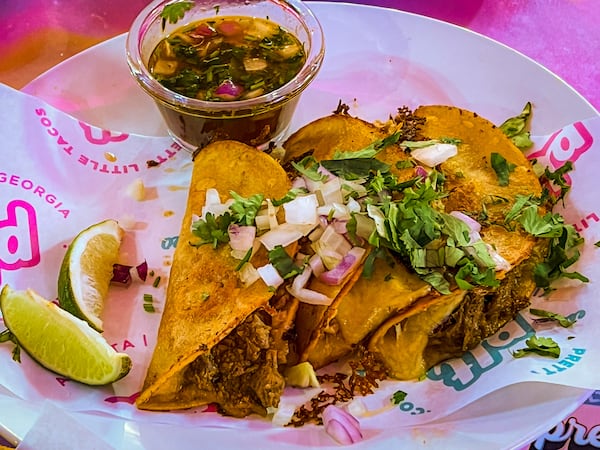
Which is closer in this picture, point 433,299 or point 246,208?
point 433,299

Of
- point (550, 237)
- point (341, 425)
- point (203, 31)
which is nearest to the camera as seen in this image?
point (341, 425)

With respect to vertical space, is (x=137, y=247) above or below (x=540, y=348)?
below

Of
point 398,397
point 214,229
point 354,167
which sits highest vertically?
point 354,167

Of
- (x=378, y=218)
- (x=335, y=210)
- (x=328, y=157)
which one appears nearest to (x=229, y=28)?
(x=328, y=157)

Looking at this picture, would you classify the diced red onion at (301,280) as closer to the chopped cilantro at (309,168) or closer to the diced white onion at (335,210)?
the diced white onion at (335,210)

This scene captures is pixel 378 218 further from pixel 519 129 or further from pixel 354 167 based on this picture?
pixel 519 129

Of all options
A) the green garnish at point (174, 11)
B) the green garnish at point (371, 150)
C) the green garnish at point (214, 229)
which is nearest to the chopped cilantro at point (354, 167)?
the green garnish at point (371, 150)
